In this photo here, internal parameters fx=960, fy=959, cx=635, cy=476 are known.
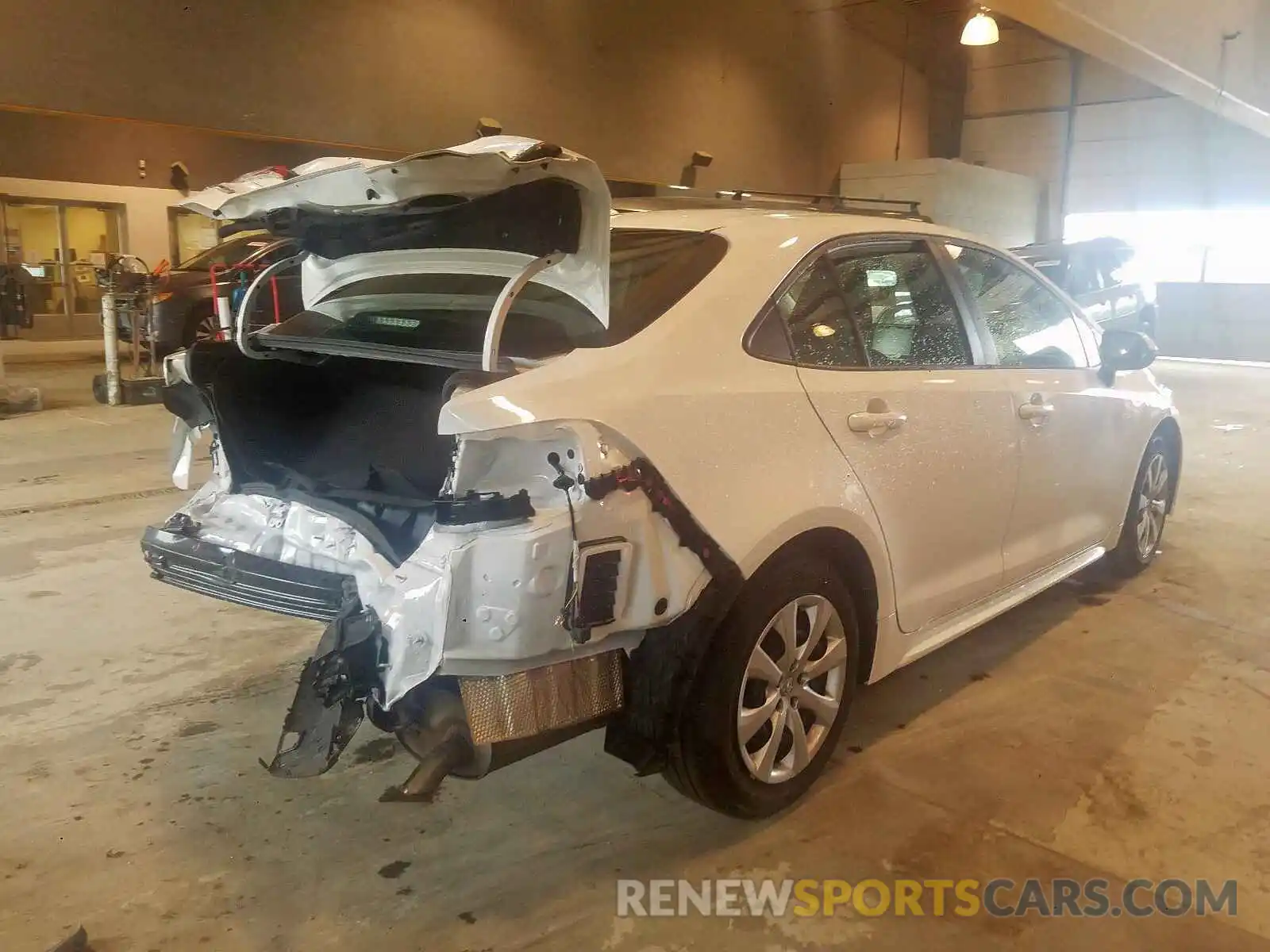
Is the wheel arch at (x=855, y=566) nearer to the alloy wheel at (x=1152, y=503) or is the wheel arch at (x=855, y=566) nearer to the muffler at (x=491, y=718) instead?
the muffler at (x=491, y=718)

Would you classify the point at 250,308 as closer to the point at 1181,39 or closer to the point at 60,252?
the point at 1181,39

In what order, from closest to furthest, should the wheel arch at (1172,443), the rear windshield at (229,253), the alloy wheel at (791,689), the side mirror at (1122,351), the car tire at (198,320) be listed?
1. the alloy wheel at (791,689)
2. the side mirror at (1122,351)
3. the wheel arch at (1172,443)
4. the car tire at (198,320)
5. the rear windshield at (229,253)

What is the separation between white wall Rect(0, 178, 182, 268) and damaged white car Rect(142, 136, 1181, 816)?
36.5 ft

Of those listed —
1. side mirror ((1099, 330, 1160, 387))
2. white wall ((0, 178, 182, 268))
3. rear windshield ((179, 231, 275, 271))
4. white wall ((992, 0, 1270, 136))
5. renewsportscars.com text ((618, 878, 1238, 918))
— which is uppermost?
white wall ((992, 0, 1270, 136))

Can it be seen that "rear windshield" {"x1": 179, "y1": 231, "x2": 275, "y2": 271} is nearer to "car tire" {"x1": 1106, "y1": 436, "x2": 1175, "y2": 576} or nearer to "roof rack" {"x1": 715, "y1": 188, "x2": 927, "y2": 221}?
"roof rack" {"x1": 715, "y1": 188, "x2": 927, "y2": 221}

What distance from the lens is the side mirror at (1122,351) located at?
355 centimetres

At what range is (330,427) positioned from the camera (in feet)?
9.99

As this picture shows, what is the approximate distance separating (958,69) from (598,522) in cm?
1986

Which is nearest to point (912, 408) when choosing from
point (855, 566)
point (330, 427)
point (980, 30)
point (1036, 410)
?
point (855, 566)

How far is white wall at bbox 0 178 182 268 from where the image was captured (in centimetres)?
1284

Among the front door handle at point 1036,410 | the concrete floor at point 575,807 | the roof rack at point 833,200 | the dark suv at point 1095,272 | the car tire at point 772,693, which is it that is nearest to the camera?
the concrete floor at point 575,807

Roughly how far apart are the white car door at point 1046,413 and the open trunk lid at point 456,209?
1.43m

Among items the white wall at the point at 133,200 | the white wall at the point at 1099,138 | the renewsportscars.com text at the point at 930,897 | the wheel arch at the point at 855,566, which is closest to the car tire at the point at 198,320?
the white wall at the point at 133,200

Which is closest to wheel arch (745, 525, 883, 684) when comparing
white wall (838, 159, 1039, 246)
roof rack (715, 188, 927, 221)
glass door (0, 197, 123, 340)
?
roof rack (715, 188, 927, 221)
